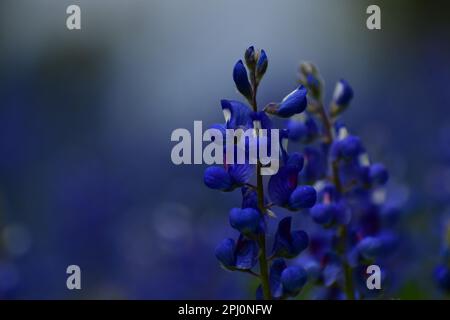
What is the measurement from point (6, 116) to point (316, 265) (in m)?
3.60

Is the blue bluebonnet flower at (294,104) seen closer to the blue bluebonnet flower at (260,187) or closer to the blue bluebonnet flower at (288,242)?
the blue bluebonnet flower at (260,187)

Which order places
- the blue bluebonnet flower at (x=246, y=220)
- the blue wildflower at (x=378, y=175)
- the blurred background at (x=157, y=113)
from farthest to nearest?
the blurred background at (x=157, y=113), the blue wildflower at (x=378, y=175), the blue bluebonnet flower at (x=246, y=220)

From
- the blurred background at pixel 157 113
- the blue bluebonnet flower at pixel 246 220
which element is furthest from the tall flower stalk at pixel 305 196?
the blurred background at pixel 157 113

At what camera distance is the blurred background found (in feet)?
12.2

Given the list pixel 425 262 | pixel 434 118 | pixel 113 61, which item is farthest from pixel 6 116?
pixel 425 262

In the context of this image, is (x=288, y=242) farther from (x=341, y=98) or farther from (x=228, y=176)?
(x=341, y=98)

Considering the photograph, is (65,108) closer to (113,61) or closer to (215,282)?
(113,61)

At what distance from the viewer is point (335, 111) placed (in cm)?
249

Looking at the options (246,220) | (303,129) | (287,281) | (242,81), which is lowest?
(287,281)

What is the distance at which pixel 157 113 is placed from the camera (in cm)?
534

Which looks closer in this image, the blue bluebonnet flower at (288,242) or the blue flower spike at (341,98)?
the blue bluebonnet flower at (288,242)

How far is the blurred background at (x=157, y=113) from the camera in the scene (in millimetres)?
3717

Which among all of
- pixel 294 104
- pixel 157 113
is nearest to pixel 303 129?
pixel 294 104

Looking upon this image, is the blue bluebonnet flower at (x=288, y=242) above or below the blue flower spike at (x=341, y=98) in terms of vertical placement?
below
